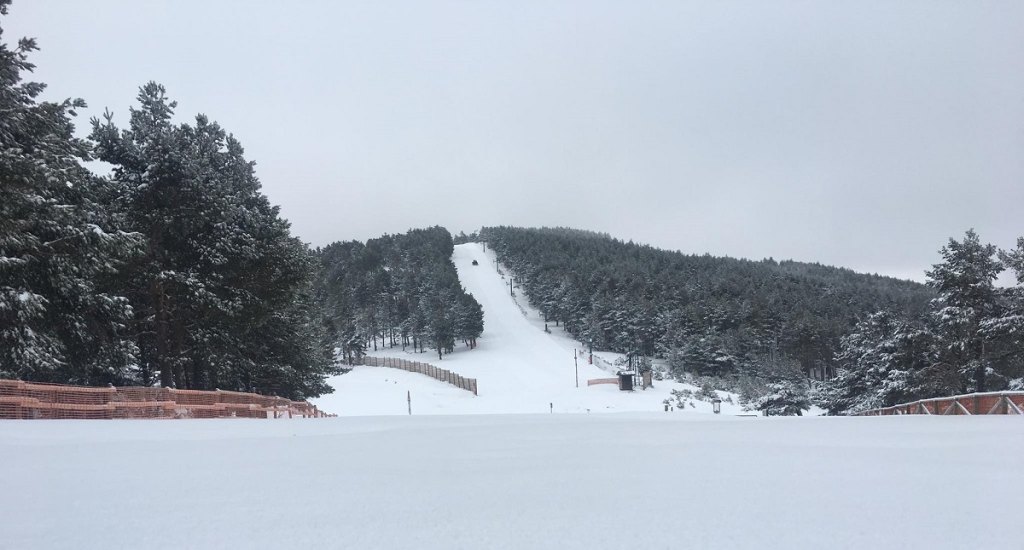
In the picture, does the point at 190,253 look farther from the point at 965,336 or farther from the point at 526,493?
the point at 965,336

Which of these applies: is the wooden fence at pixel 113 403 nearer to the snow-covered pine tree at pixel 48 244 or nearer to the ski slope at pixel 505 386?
the snow-covered pine tree at pixel 48 244

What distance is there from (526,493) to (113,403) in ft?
47.8

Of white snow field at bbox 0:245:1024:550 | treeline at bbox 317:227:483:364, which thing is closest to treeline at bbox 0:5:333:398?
white snow field at bbox 0:245:1024:550

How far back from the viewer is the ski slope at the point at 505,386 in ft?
143

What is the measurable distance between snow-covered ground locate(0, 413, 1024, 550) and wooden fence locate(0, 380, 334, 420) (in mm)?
5356

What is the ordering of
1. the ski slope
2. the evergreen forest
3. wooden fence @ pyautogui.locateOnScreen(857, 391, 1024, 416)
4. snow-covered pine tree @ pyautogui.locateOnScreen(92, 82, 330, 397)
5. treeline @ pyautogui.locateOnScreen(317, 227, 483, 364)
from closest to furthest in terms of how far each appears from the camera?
wooden fence @ pyautogui.locateOnScreen(857, 391, 1024, 416) < snow-covered pine tree @ pyautogui.locateOnScreen(92, 82, 330, 397) < the evergreen forest < the ski slope < treeline @ pyautogui.locateOnScreen(317, 227, 483, 364)

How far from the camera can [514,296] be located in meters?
124

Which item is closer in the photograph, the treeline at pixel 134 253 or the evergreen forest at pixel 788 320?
the treeline at pixel 134 253

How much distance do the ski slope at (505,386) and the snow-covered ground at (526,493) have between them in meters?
29.8

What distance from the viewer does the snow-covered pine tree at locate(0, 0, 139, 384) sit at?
608 inches

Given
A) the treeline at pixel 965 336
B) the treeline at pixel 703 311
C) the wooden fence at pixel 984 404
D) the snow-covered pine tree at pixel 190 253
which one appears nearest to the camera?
the wooden fence at pixel 984 404

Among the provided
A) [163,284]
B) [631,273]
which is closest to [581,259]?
[631,273]

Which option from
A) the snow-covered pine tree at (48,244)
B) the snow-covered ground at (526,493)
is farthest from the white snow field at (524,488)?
the snow-covered pine tree at (48,244)

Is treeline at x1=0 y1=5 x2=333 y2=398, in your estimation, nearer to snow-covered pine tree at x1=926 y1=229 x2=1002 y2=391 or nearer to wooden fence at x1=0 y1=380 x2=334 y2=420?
wooden fence at x1=0 y1=380 x2=334 y2=420
